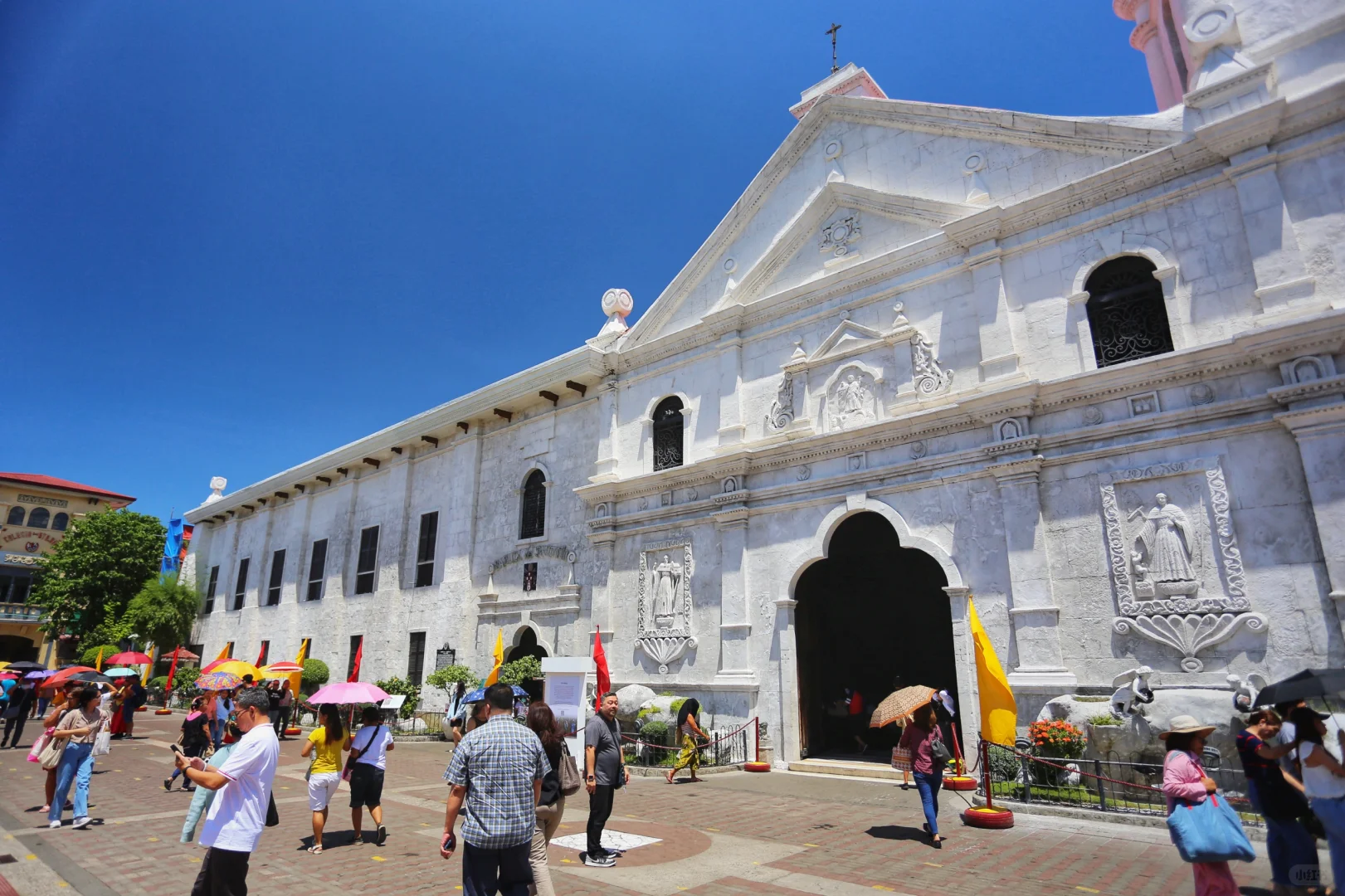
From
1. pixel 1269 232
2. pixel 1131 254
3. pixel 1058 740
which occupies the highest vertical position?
pixel 1131 254

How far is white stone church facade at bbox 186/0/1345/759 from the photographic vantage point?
11172 mm

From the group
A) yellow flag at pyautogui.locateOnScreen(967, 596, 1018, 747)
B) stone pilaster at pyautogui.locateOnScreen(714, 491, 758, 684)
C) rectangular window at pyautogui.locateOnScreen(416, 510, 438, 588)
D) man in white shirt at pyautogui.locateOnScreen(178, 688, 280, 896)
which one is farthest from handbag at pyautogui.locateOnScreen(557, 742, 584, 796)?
rectangular window at pyautogui.locateOnScreen(416, 510, 438, 588)

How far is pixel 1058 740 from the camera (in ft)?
34.8

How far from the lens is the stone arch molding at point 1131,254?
12600 mm

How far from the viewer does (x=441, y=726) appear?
22.4 metres

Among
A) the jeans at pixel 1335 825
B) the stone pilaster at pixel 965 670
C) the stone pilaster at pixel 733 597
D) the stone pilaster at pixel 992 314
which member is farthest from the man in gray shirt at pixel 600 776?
the stone pilaster at pixel 992 314

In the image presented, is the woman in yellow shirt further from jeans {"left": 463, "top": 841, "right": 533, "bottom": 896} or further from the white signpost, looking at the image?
jeans {"left": 463, "top": 841, "right": 533, "bottom": 896}

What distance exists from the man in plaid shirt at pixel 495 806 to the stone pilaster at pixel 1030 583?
397 inches

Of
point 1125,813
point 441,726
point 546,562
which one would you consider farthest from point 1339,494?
point 441,726

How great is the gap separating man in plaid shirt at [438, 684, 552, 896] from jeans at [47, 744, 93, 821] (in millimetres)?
7657

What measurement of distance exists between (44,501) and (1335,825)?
6981cm

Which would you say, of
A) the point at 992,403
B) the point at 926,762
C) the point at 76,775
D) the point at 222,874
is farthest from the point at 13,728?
the point at 992,403

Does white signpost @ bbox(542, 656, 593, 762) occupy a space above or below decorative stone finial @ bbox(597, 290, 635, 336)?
below

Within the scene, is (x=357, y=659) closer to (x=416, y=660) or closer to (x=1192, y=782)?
(x=416, y=660)
